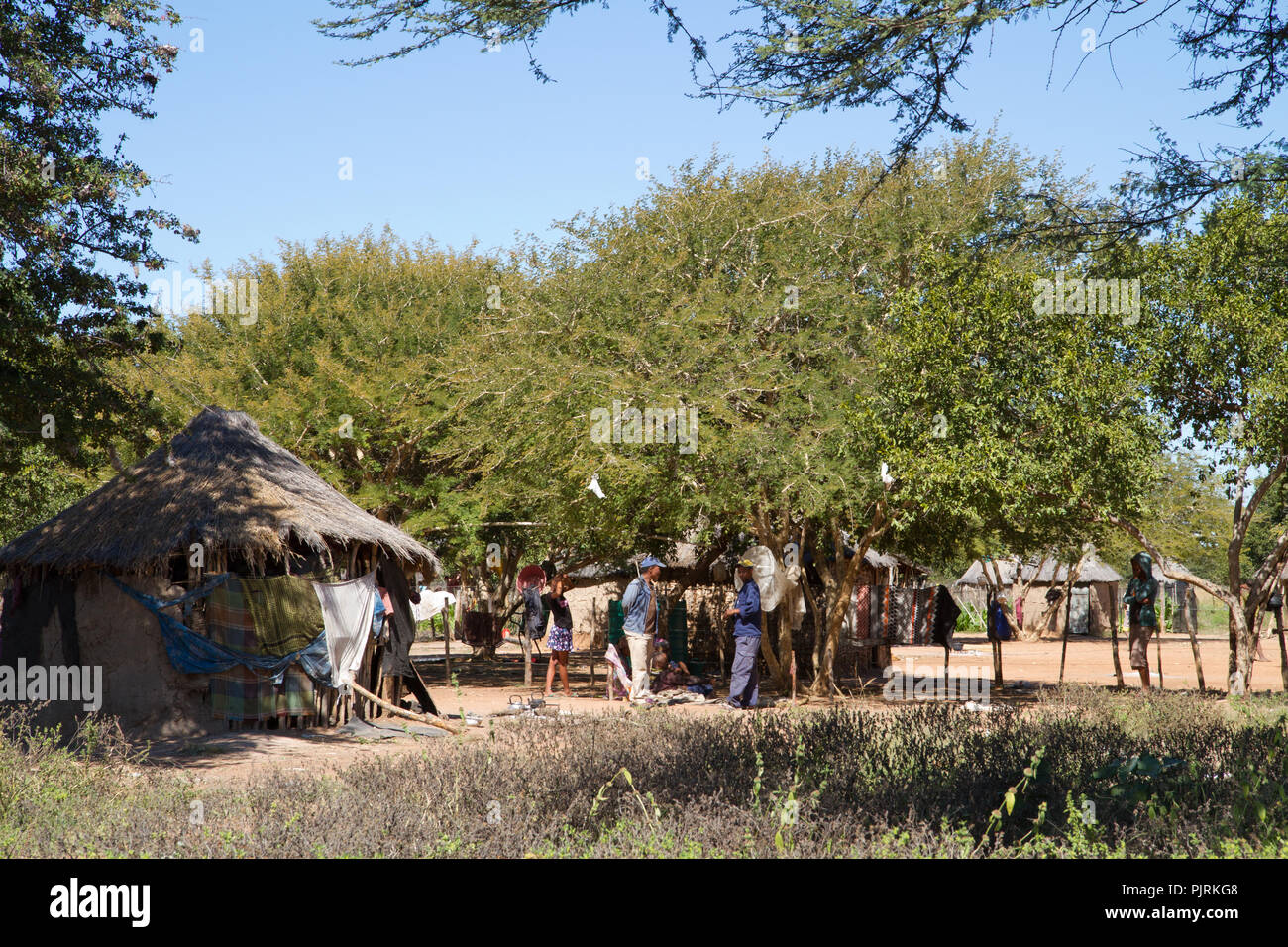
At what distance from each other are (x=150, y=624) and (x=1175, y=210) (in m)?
10.9

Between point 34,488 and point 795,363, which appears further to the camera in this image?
point 34,488

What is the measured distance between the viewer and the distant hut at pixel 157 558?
39.1 feet

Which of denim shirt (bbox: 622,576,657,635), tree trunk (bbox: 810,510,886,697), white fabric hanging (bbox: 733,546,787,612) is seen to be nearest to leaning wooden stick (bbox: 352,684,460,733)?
denim shirt (bbox: 622,576,657,635)

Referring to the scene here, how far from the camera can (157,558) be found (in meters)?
12.0

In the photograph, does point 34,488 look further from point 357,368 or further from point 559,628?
point 559,628

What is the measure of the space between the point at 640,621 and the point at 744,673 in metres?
1.57

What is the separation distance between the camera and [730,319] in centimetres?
1519

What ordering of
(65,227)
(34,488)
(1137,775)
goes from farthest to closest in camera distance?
(34,488)
(65,227)
(1137,775)

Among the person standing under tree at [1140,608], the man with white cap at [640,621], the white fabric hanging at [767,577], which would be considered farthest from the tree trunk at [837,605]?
the person standing under tree at [1140,608]

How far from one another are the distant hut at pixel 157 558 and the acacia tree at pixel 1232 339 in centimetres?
1005

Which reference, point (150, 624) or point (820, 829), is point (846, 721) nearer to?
point (820, 829)

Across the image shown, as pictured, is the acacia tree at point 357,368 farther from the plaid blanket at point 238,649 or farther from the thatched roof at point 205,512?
the plaid blanket at point 238,649

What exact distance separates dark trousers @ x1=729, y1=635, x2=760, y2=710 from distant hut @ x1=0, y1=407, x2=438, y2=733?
479 cm

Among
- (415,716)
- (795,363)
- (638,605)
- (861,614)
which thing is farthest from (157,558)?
(861,614)
